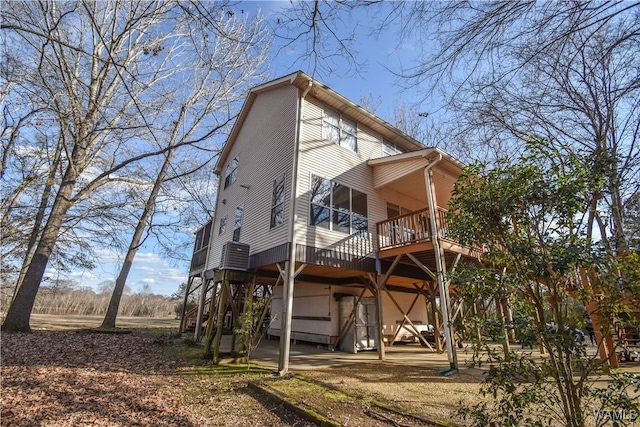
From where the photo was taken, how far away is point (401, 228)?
9398mm

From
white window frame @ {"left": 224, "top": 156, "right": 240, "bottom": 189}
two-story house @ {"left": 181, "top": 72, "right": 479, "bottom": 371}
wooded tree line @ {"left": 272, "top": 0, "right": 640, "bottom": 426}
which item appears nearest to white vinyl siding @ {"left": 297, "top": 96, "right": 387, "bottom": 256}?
two-story house @ {"left": 181, "top": 72, "right": 479, "bottom": 371}

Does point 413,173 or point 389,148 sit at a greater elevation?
point 389,148

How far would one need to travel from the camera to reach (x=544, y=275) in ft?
8.11

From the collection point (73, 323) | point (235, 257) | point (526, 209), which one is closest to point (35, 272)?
point (235, 257)

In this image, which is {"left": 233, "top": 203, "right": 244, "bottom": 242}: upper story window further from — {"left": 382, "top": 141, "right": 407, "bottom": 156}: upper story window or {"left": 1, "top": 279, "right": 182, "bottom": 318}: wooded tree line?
{"left": 1, "top": 279, "right": 182, "bottom": 318}: wooded tree line

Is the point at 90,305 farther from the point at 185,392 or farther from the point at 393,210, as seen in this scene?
the point at 393,210

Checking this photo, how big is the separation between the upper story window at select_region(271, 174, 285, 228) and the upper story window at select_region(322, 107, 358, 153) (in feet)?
7.37

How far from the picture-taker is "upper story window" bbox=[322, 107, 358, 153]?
34.2ft

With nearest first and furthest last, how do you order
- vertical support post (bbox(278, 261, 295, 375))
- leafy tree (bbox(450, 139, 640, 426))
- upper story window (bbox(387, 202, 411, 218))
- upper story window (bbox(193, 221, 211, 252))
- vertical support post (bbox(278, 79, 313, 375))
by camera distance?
leafy tree (bbox(450, 139, 640, 426))
vertical support post (bbox(278, 261, 295, 375))
vertical support post (bbox(278, 79, 313, 375))
upper story window (bbox(387, 202, 411, 218))
upper story window (bbox(193, 221, 211, 252))

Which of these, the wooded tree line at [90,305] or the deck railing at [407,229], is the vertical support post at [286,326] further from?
the wooded tree line at [90,305]

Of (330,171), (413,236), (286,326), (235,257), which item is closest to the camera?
(286,326)

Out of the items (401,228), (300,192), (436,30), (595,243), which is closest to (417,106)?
(436,30)

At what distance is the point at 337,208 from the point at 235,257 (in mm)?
3531

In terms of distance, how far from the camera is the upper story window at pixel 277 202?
9.06 m
